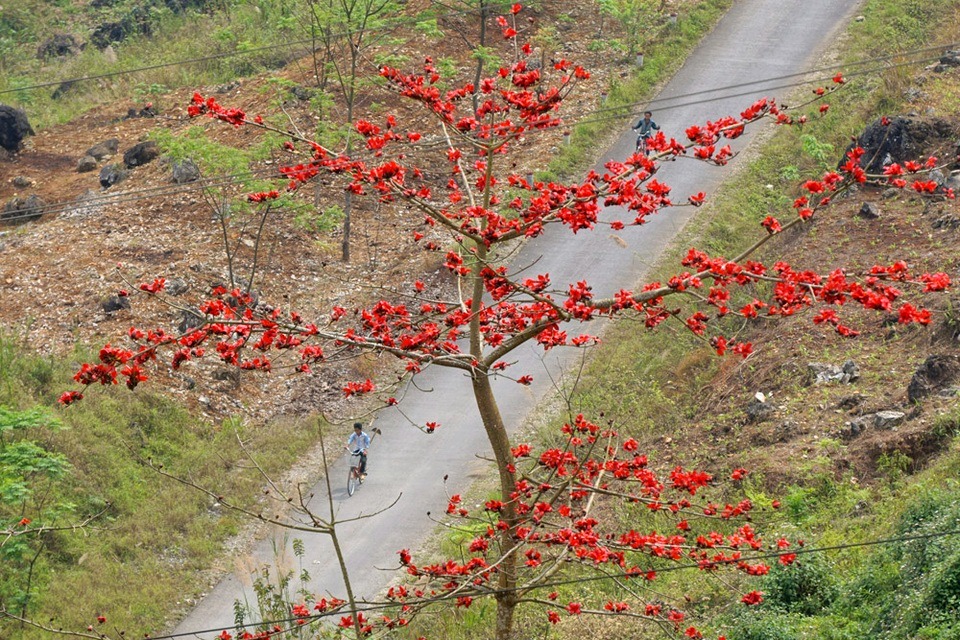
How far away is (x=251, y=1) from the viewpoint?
32.2 m

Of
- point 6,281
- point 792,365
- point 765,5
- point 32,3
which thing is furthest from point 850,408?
point 32,3

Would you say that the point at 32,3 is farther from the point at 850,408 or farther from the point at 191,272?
the point at 850,408

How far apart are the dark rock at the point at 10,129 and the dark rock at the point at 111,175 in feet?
14.0

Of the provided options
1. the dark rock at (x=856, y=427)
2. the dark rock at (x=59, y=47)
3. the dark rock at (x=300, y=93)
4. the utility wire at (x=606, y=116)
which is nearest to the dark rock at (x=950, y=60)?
the utility wire at (x=606, y=116)

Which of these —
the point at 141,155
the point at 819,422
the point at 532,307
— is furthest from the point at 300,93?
the point at 532,307

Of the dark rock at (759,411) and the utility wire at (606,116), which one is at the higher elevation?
the utility wire at (606,116)

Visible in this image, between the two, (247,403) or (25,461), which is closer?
(25,461)

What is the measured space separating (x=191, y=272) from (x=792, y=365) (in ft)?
37.0

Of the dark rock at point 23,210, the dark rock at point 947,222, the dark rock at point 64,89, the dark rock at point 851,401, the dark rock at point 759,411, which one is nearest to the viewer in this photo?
the dark rock at point 851,401

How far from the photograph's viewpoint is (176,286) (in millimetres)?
20375

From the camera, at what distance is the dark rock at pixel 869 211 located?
19.3 metres

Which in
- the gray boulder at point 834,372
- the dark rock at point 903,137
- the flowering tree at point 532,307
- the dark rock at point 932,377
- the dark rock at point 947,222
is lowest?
the flowering tree at point 532,307

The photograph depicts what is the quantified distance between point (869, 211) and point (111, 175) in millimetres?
16185

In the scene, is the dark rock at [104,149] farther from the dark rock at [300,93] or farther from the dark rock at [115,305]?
the dark rock at [115,305]
